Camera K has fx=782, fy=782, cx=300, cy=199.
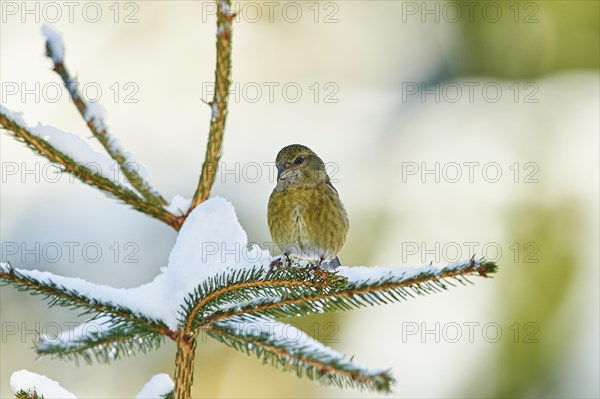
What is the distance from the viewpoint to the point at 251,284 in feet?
6.97

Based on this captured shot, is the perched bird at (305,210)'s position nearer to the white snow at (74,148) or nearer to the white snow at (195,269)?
the white snow at (195,269)

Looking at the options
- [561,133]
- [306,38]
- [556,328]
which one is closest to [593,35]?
[561,133]

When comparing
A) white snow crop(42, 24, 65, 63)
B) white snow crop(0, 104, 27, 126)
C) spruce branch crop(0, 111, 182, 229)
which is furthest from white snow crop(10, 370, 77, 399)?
white snow crop(42, 24, 65, 63)

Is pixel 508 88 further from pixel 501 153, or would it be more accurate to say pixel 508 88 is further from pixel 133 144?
pixel 133 144

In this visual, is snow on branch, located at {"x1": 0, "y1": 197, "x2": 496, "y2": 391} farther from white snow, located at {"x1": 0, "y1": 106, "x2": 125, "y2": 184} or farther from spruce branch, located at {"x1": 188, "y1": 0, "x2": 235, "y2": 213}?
white snow, located at {"x1": 0, "y1": 106, "x2": 125, "y2": 184}

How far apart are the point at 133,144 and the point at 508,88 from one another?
437 cm

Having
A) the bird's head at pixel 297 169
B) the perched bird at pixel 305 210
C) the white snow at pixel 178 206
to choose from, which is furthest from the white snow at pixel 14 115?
the bird's head at pixel 297 169

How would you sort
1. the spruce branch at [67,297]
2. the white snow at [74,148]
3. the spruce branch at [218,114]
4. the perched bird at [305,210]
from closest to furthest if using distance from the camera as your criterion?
the spruce branch at [67,297] < the white snow at [74,148] < the spruce branch at [218,114] < the perched bird at [305,210]

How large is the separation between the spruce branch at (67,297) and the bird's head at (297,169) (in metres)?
2.38

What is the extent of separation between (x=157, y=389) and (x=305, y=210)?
216cm

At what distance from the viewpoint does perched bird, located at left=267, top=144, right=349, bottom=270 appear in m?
4.12

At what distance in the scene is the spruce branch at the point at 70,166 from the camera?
6.55ft

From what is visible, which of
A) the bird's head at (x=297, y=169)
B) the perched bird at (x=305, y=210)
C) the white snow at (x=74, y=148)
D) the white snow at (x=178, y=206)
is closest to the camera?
the white snow at (x=74, y=148)

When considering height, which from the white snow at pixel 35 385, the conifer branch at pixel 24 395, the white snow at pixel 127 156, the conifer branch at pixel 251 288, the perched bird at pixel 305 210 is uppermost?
the perched bird at pixel 305 210
